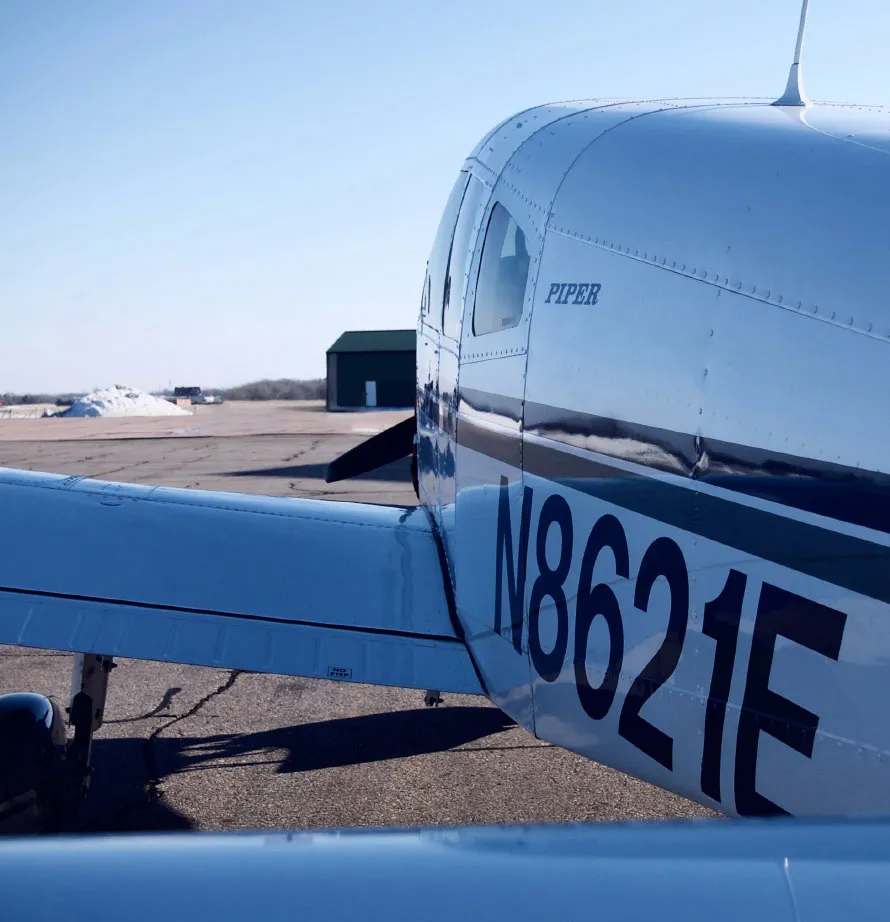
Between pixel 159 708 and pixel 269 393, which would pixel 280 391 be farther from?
pixel 159 708

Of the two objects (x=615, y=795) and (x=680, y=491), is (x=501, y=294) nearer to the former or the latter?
(x=680, y=491)

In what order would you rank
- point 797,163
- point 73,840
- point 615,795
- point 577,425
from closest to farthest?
point 73,840
point 797,163
point 577,425
point 615,795

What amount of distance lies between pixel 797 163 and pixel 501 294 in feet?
5.32

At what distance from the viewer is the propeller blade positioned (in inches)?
297

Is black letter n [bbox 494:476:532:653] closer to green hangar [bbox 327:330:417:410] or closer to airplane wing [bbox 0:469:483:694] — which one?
airplane wing [bbox 0:469:483:694]

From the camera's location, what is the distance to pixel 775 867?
3.13 ft

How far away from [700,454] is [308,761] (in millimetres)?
3640

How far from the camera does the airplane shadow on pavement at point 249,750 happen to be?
478 centimetres

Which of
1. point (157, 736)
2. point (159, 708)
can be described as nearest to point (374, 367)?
point (159, 708)

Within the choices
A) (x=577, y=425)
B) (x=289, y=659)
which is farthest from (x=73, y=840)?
(x=289, y=659)

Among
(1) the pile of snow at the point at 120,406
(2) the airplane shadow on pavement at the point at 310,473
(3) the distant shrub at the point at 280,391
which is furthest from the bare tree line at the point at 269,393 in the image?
(2) the airplane shadow on pavement at the point at 310,473

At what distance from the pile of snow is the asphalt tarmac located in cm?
5114

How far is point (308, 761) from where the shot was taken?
5387 mm

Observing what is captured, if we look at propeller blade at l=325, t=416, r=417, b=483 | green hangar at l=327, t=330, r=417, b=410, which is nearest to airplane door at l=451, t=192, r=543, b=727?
propeller blade at l=325, t=416, r=417, b=483
